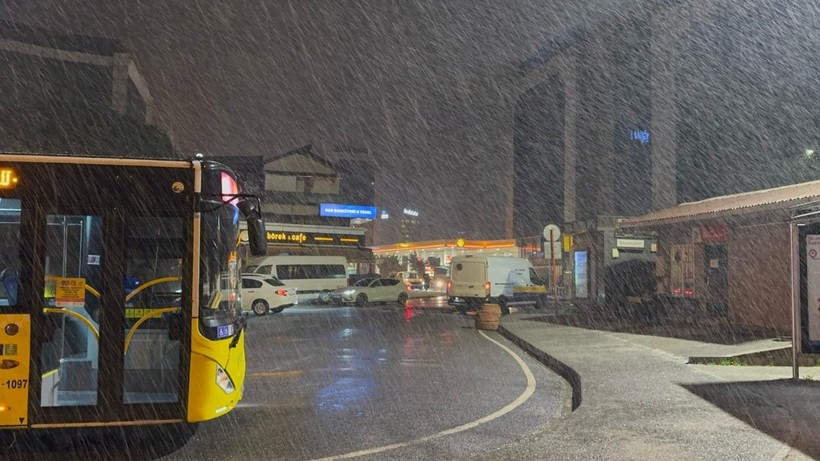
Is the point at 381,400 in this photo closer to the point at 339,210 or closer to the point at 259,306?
the point at 259,306

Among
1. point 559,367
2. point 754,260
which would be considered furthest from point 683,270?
point 559,367

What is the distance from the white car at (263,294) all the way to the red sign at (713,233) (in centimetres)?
1540

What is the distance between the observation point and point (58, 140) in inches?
1131

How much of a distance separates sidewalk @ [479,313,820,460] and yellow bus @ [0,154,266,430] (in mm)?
3058

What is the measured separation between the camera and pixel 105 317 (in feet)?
20.1

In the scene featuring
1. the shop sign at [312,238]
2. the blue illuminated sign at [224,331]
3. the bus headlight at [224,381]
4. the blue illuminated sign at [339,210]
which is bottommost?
the bus headlight at [224,381]

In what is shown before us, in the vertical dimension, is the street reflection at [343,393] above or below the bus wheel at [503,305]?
below

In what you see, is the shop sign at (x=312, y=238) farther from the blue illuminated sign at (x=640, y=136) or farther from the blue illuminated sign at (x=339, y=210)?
the blue illuminated sign at (x=640, y=136)

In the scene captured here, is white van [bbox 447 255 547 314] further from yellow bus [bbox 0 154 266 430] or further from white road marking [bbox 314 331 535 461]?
yellow bus [bbox 0 154 266 430]

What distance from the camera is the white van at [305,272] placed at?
32562 millimetres

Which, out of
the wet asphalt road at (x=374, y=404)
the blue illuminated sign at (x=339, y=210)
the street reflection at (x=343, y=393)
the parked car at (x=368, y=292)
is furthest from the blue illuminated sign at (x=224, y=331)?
the blue illuminated sign at (x=339, y=210)

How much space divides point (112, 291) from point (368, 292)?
1043 inches

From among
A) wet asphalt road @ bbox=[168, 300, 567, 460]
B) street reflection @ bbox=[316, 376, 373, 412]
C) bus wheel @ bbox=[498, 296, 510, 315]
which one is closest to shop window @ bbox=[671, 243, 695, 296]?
bus wheel @ bbox=[498, 296, 510, 315]

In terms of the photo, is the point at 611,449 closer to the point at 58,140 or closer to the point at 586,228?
the point at 58,140
